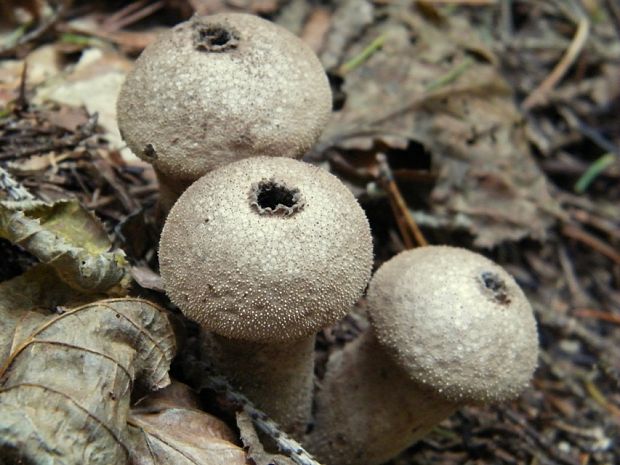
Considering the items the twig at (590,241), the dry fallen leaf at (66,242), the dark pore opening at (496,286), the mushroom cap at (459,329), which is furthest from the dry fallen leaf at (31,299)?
the twig at (590,241)

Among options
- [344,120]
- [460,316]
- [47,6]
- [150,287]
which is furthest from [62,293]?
[47,6]

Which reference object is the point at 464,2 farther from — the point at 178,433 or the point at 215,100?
the point at 178,433

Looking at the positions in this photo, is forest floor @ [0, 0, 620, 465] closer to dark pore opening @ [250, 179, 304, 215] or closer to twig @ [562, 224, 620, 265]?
twig @ [562, 224, 620, 265]

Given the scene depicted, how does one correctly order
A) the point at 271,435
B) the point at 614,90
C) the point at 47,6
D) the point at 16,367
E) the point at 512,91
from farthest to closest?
the point at 614,90 → the point at 512,91 → the point at 47,6 → the point at 271,435 → the point at 16,367

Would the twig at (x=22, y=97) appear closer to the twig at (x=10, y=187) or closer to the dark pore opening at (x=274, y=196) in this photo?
the twig at (x=10, y=187)

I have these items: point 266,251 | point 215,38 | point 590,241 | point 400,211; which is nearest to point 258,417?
point 266,251

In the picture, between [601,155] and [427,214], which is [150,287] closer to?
[427,214]
